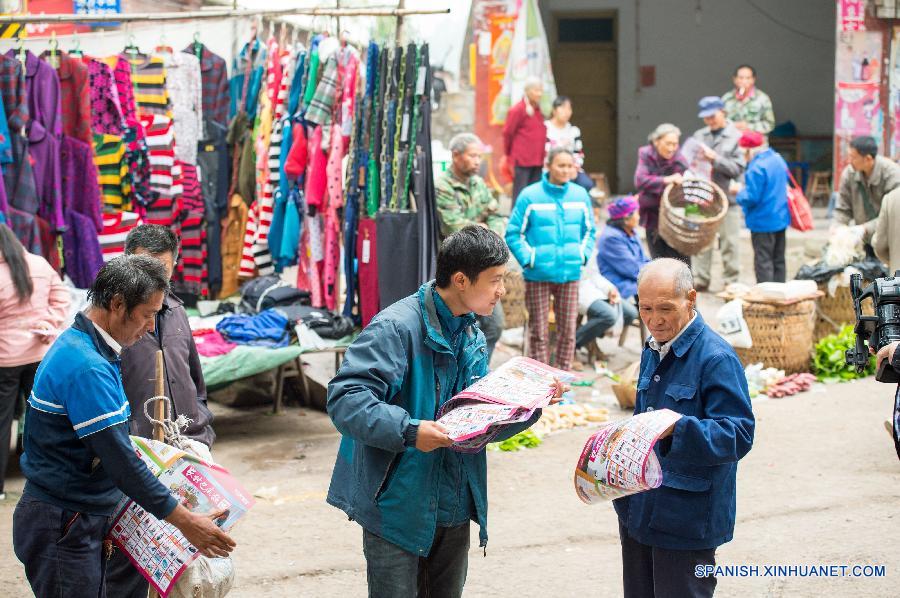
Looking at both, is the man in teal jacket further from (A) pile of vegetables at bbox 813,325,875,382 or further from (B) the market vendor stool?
(A) pile of vegetables at bbox 813,325,875,382

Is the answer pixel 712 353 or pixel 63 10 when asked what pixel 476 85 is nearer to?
pixel 63 10

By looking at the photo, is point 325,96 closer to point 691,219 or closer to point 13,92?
point 13,92

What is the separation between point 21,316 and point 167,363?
235cm

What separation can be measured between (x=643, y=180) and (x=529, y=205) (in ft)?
8.12

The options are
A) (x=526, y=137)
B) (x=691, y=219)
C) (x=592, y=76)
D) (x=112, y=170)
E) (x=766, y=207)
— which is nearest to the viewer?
(x=112, y=170)

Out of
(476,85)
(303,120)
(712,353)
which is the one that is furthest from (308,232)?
(476,85)

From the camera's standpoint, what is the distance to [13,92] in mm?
7582

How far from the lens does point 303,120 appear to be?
8492 millimetres

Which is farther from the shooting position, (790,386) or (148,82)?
(790,386)

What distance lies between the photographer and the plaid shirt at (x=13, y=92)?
24.8ft

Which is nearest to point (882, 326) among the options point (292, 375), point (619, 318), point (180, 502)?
point (180, 502)

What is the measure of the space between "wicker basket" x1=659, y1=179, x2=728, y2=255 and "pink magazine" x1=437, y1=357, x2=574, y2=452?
7080mm

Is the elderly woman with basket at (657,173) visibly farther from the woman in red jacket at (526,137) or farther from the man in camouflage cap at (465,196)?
the man in camouflage cap at (465,196)

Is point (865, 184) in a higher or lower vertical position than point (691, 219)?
higher
